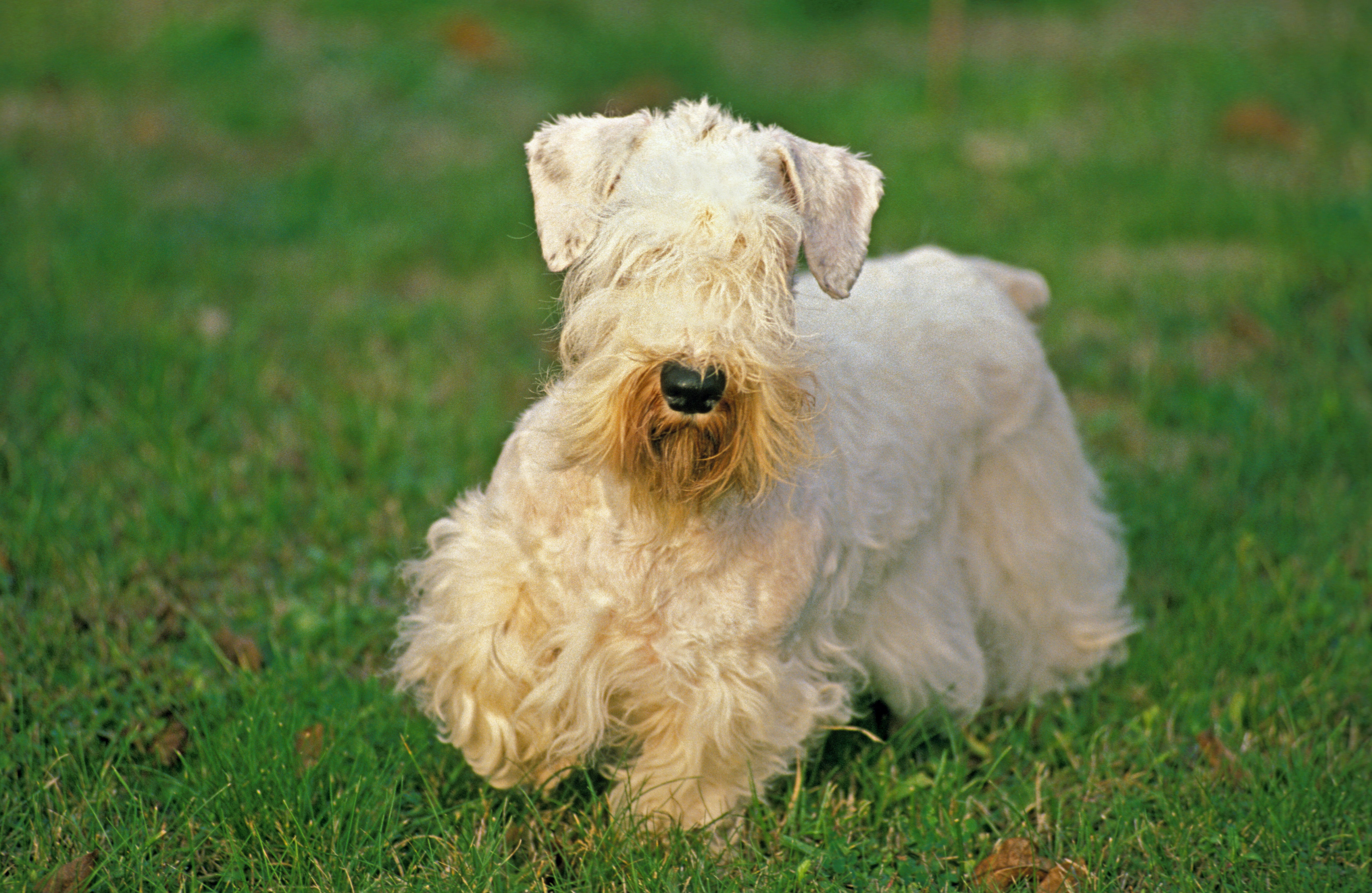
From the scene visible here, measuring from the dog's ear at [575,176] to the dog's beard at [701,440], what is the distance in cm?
35

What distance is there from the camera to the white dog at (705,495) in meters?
2.47

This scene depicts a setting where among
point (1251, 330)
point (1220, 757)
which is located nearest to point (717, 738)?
point (1220, 757)

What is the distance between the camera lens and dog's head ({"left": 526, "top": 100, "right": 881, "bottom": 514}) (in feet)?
7.98

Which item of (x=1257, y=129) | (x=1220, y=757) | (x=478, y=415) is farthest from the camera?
(x=1257, y=129)

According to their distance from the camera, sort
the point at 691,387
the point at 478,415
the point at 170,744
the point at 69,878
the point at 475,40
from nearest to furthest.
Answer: the point at 691,387 < the point at 69,878 < the point at 170,744 < the point at 478,415 < the point at 475,40

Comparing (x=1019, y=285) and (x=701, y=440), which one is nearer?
(x=701, y=440)

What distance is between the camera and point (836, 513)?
Answer: 2.89 meters

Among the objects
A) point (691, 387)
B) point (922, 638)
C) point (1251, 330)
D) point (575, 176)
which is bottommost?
point (922, 638)

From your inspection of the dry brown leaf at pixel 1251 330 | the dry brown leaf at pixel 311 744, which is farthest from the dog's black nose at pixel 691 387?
the dry brown leaf at pixel 1251 330

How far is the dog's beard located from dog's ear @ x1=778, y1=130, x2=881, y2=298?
0.90 ft

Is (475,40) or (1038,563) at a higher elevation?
(475,40)

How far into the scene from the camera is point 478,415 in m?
4.78

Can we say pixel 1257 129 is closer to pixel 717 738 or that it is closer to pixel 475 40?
pixel 475 40

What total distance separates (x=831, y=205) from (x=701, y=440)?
1.89 feet
